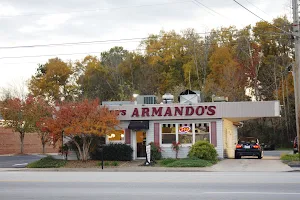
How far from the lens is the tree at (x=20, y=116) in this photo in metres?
50.0

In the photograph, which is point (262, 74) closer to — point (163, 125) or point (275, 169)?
point (163, 125)

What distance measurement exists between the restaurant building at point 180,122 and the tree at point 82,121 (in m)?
2.64

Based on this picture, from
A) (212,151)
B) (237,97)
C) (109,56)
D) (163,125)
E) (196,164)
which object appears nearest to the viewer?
(196,164)

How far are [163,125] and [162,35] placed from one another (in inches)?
1563

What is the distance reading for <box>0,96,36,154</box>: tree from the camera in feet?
164

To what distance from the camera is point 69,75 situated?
7900cm

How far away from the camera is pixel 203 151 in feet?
104

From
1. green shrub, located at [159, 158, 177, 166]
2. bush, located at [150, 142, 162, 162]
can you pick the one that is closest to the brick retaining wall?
bush, located at [150, 142, 162, 162]

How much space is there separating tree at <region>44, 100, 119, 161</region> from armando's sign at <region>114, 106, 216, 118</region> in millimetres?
2789

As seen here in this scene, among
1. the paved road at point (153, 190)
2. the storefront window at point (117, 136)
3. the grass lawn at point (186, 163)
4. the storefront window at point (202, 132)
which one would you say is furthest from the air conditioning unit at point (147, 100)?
the paved road at point (153, 190)

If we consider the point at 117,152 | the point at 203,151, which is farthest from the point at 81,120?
the point at 203,151

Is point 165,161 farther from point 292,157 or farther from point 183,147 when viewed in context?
point 292,157

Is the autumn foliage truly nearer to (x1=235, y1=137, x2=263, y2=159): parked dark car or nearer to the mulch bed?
the mulch bed

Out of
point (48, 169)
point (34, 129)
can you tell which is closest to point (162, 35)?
point (34, 129)
